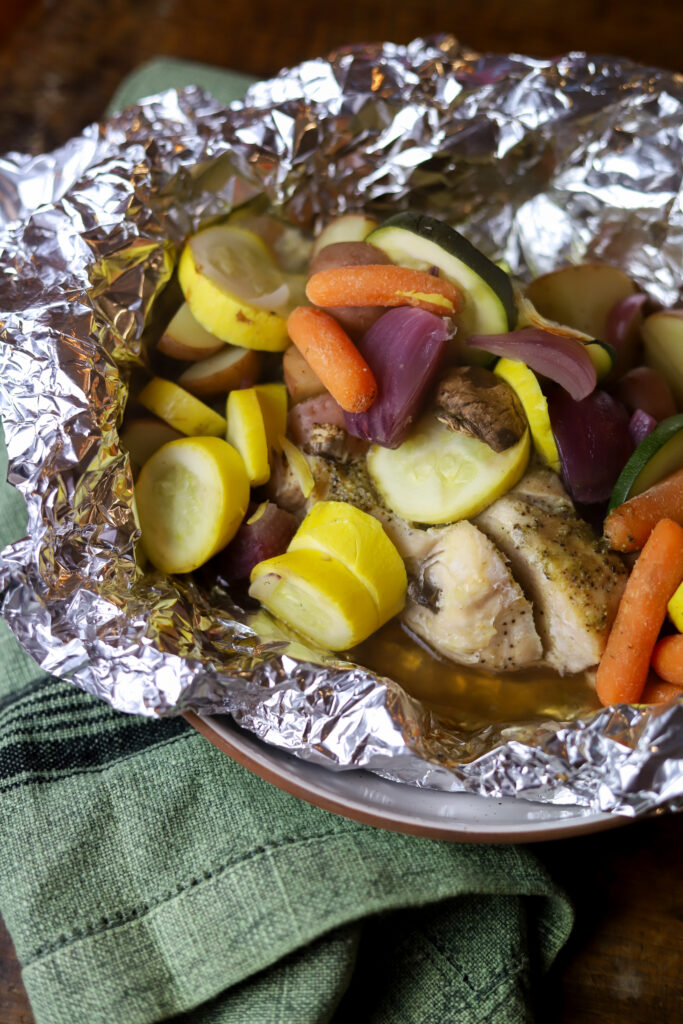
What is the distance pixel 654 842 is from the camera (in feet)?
6.39

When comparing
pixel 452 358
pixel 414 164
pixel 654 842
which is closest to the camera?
pixel 654 842

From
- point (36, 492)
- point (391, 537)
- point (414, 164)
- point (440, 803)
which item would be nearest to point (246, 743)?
point (440, 803)

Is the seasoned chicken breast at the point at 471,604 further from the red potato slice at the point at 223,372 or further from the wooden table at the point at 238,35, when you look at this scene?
the wooden table at the point at 238,35

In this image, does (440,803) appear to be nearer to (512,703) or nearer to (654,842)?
(512,703)

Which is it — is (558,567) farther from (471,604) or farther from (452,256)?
(452,256)

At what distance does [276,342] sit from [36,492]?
72cm

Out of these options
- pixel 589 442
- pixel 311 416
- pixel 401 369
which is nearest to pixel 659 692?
pixel 589 442

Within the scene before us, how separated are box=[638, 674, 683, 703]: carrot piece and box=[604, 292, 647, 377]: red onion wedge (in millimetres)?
853

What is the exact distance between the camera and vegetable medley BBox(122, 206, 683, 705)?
6.12 ft

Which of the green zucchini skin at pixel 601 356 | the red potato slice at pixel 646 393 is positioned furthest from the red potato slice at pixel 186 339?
the red potato slice at pixel 646 393

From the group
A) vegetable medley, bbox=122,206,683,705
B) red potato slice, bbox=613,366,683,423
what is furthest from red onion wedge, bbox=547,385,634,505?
red potato slice, bbox=613,366,683,423

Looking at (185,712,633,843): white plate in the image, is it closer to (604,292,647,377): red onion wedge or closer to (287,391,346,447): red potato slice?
(287,391,346,447): red potato slice

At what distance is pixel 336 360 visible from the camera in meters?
1.96

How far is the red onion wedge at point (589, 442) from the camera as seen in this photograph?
77.2 inches
